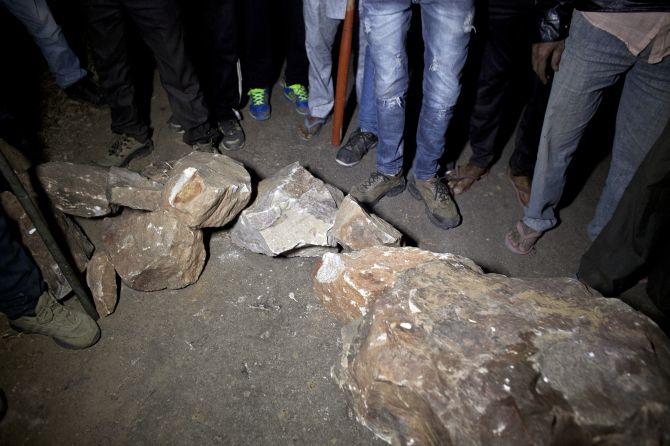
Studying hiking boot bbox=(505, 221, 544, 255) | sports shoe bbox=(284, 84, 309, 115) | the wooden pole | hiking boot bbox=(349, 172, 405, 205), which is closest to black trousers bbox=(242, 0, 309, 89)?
sports shoe bbox=(284, 84, 309, 115)

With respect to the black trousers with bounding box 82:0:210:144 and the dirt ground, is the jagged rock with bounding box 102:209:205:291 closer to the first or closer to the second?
the dirt ground

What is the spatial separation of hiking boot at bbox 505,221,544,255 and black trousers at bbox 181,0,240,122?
8.08 ft

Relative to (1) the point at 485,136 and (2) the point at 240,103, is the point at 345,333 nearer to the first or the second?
(1) the point at 485,136

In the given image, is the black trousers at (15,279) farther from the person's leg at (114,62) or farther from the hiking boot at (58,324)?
the person's leg at (114,62)

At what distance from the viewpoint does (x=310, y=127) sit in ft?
10.4

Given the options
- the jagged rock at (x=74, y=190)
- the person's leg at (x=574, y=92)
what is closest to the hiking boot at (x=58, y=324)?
the jagged rock at (x=74, y=190)

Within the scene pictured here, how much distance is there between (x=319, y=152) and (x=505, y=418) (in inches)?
95.2

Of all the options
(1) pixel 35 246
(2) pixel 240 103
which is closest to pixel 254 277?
(1) pixel 35 246

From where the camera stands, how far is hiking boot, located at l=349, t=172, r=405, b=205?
2.68 m

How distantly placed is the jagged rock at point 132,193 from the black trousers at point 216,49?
1.03m

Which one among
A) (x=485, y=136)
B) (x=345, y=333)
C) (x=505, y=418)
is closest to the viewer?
(x=505, y=418)

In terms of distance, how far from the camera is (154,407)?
1.78 m

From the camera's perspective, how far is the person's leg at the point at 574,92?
5.52ft

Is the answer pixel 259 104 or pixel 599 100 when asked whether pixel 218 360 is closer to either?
pixel 259 104
